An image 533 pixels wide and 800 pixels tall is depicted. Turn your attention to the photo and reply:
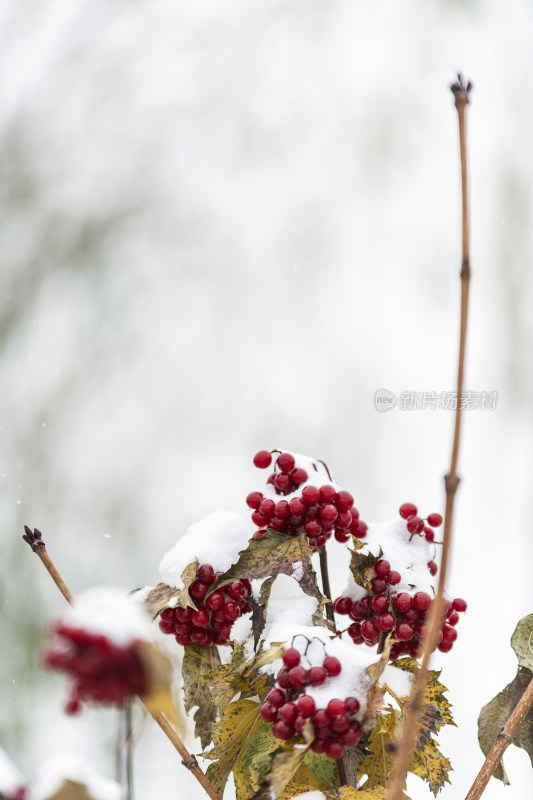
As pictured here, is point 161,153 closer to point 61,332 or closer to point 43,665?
point 61,332

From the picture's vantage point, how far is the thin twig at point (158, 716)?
34cm

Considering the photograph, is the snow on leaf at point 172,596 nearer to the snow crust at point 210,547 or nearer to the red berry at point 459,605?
the snow crust at point 210,547

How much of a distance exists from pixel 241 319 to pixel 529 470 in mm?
468

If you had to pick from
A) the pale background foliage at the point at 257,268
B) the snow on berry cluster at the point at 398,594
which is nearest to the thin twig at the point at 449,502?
the snow on berry cluster at the point at 398,594

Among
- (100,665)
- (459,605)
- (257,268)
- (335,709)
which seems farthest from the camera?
(257,268)

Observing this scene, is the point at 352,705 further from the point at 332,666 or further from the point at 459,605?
the point at 459,605

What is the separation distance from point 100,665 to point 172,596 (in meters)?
0.26

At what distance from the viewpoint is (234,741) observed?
41 cm

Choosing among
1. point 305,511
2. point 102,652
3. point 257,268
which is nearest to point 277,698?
point 305,511

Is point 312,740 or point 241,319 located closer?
point 312,740

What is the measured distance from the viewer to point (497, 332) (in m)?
1.05

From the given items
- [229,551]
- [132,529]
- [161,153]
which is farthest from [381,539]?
[161,153]

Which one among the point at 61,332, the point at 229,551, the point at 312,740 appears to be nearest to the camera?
the point at 312,740

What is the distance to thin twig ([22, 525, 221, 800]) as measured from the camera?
0.34 m
